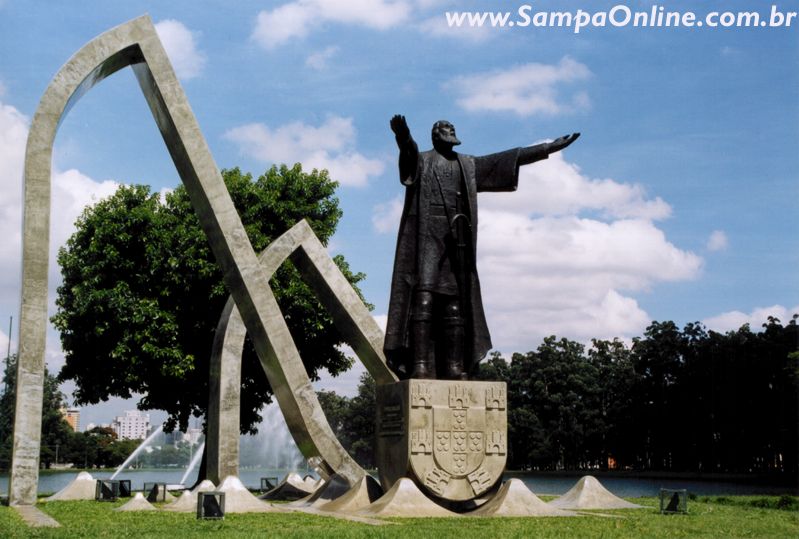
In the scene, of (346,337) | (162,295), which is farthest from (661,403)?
(346,337)

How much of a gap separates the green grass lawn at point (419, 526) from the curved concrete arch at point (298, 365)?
2.59 meters

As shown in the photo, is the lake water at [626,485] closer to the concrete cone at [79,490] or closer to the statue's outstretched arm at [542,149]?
the concrete cone at [79,490]

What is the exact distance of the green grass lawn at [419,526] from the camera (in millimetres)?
8180

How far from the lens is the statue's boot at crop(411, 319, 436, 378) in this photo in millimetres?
11773

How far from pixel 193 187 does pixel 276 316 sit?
2.32 metres

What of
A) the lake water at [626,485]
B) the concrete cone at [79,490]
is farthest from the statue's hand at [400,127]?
the lake water at [626,485]

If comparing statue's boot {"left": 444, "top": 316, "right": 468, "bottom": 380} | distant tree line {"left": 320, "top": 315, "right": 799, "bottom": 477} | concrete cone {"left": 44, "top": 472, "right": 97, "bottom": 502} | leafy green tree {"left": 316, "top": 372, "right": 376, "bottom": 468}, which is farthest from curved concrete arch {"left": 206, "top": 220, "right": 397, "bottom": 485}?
leafy green tree {"left": 316, "top": 372, "right": 376, "bottom": 468}

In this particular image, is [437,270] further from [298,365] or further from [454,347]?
[298,365]

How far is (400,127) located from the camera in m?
11.7

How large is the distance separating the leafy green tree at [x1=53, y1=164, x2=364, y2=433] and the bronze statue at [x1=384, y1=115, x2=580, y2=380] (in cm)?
998

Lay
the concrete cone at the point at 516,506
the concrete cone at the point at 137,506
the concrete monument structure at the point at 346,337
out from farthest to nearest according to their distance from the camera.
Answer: the concrete cone at the point at 137,506
the concrete monument structure at the point at 346,337
the concrete cone at the point at 516,506

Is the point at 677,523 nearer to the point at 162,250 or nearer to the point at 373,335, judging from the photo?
the point at 373,335

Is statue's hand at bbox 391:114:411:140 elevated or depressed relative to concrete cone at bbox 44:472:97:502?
elevated

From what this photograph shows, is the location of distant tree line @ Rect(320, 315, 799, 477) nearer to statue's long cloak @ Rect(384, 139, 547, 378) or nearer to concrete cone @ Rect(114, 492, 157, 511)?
statue's long cloak @ Rect(384, 139, 547, 378)
